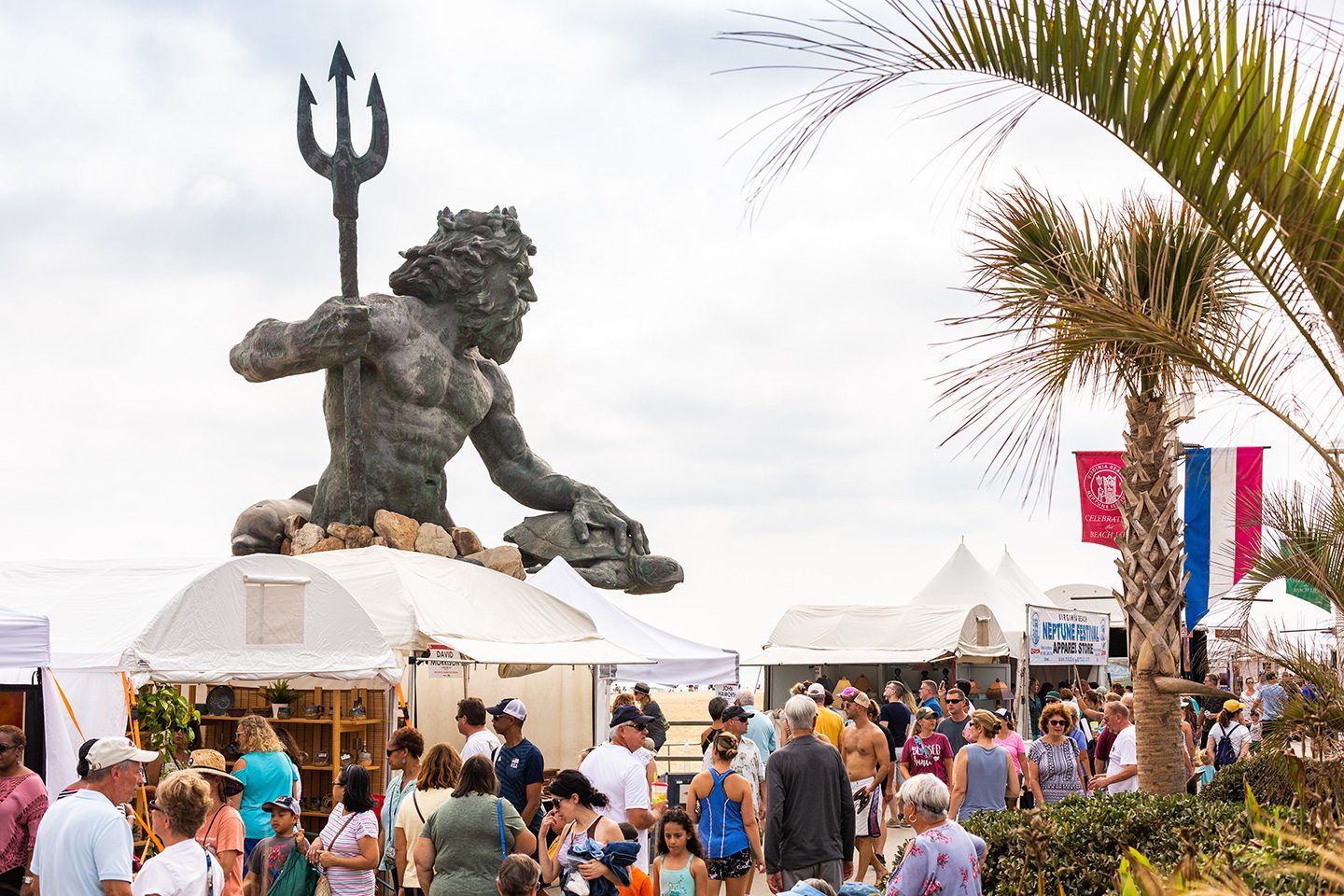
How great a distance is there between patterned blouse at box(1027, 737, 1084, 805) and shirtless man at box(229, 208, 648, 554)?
9.18 metres

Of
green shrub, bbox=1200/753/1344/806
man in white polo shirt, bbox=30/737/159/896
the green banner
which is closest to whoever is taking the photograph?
man in white polo shirt, bbox=30/737/159/896

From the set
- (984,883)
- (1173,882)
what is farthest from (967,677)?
(1173,882)

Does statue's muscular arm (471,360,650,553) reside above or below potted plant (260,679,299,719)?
above

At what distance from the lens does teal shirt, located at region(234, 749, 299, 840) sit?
9062mm

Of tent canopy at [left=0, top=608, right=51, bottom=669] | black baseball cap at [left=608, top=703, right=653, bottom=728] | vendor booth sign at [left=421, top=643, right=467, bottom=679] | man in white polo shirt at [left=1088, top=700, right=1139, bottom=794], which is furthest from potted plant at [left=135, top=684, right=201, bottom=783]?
man in white polo shirt at [left=1088, top=700, right=1139, bottom=794]

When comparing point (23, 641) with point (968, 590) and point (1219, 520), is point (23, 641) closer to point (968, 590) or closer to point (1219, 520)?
point (1219, 520)

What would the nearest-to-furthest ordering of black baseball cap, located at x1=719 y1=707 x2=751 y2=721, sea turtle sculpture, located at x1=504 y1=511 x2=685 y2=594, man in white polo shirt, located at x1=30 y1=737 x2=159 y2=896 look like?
man in white polo shirt, located at x1=30 y1=737 x2=159 y2=896 → black baseball cap, located at x1=719 y1=707 x2=751 y2=721 → sea turtle sculpture, located at x1=504 y1=511 x2=685 y2=594

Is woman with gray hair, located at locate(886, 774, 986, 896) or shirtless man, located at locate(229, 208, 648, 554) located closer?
woman with gray hair, located at locate(886, 774, 986, 896)

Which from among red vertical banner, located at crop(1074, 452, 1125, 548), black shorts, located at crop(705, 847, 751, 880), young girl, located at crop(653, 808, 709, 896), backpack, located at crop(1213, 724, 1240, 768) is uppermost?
red vertical banner, located at crop(1074, 452, 1125, 548)

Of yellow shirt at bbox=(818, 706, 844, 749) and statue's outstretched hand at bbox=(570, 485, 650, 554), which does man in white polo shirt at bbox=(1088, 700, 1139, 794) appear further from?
statue's outstretched hand at bbox=(570, 485, 650, 554)

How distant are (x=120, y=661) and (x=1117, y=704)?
8109 mm

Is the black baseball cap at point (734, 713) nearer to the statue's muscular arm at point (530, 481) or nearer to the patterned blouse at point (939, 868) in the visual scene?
the patterned blouse at point (939, 868)

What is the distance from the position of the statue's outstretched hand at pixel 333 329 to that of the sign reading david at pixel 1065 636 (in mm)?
9204

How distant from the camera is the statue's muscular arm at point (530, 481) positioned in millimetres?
20578
